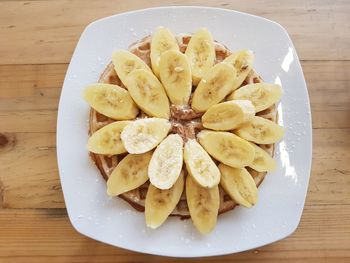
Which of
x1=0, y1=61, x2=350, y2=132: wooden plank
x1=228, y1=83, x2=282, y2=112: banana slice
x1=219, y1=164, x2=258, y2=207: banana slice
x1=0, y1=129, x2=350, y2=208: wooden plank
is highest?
x1=228, y1=83, x2=282, y2=112: banana slice

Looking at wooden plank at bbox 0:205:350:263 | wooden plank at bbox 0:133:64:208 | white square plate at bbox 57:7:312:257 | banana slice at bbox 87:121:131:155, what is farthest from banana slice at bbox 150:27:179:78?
wooden plank at bbox 0:205:350:263

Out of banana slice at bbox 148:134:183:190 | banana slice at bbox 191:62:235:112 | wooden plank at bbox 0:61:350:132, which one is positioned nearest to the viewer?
banana slice at bbox 148:134:183:190

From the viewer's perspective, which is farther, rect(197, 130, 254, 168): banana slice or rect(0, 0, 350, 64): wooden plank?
rect(0, 0, 350, 64): wooden plank

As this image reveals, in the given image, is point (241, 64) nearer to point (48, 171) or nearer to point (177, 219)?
point (177, 219)

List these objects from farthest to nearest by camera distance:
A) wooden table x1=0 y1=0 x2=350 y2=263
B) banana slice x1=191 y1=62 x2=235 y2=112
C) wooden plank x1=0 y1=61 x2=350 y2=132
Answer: wooden plank x1=0 y1=61 x2=350 y2=132
wooden table x1=0 y1=0 x2=350 y2=263
banana slice x1=191 y1=62 x2=235 y2=112

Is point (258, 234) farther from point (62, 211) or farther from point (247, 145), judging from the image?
point (62, 211)

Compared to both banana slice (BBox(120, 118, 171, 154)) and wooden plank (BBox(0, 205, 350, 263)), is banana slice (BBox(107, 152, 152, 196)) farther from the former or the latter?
wooden plank (BBox(0, 205, 350, 263))

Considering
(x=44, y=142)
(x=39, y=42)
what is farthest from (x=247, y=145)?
(x=39, y=42)

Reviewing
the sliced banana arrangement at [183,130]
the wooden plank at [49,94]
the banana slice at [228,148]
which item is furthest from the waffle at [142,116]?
the wooden plank at [49,94]
